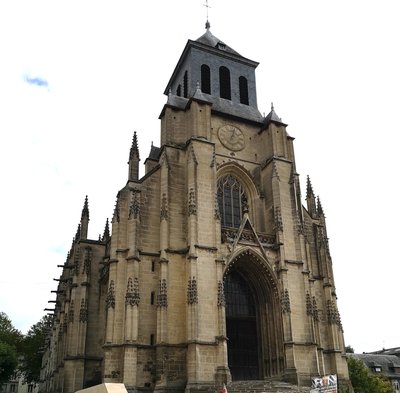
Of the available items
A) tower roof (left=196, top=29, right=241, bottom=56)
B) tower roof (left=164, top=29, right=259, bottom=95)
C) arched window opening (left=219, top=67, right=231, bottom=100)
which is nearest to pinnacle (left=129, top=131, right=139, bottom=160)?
arched window opening (left=219, top=67, right=231, bottom=100)

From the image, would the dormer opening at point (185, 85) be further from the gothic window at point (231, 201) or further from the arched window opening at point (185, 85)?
the gothic window at point (231, 201)

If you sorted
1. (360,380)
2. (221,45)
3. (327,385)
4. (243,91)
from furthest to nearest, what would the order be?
(221,45)
(360,380)
(243,91)
(327,385)

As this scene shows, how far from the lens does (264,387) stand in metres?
20.4

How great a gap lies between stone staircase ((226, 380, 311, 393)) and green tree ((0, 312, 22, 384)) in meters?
18.0

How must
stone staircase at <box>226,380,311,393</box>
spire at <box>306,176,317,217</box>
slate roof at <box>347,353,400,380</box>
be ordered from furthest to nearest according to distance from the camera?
slate roof at <box>347,353,400,380</box> < spire at <box>306,176,317,217</box> < stone staircase at <box>226,380,311,393</box>

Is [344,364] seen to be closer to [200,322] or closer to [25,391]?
[200,322]

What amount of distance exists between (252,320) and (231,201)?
6.88 m

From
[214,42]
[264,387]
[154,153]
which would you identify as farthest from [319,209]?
[214,42]

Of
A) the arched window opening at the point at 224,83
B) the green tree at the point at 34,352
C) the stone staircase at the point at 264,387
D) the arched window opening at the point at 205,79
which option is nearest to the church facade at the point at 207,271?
the arched window opening at the point at 205,79

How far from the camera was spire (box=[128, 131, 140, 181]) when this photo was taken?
25.1 m

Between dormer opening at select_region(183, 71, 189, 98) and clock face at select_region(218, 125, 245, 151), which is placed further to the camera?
dormer opening at select_region(183, 71, 189, 98)

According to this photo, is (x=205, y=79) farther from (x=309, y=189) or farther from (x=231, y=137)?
(x=309, y=189)

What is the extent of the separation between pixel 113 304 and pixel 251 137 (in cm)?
1376

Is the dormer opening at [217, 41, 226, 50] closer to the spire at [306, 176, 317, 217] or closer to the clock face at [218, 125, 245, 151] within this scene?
the clock face at [218, 125, 245, 151]
